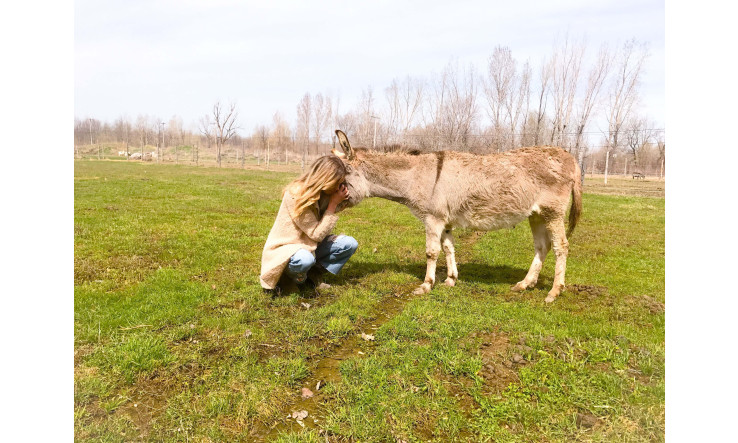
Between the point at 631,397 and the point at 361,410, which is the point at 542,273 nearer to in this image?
the point at 631,397

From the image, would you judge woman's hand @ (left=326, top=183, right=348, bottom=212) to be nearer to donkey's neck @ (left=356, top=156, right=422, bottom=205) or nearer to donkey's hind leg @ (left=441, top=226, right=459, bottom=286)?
donkey's neck @ (left=356, top=156, right=422, bottom=205)

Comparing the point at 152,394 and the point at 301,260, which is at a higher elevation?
the point at 301,260

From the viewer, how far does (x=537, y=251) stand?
606 cm

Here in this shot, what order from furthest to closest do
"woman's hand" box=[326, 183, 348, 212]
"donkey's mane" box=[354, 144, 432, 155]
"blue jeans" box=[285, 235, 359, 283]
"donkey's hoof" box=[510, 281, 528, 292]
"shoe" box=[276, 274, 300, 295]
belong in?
"donkey's mane" box=[354, 144, 432, 155]
"donkey's hoof" box=[510, 281, 528, 292]
"blue jeans" box=[285, 235, 359, 283]
"shoe" box=[276, 274, 300, 295]
"woman's hand" box=[326, 183, 348, 212]

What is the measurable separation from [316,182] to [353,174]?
1106 mm

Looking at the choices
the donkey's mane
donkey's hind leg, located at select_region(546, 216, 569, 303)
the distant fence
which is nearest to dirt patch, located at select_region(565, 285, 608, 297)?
donkey's hind leg, located at select_region(546, 216, 569, 303)

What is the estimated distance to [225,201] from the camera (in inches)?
564

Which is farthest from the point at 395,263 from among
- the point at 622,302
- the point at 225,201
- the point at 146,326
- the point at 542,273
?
the point at 225,201

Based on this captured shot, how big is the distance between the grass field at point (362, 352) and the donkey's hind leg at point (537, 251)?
0.70ft

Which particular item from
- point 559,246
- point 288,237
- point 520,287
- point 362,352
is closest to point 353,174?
point 288,237

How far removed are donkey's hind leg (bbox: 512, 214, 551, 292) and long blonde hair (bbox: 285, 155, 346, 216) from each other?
3297 mm

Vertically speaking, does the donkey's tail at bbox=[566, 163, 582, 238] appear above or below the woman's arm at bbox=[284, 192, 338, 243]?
above

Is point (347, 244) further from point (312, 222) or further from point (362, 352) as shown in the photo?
point (362, 352)

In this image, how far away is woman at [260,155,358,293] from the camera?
4.73 metres
